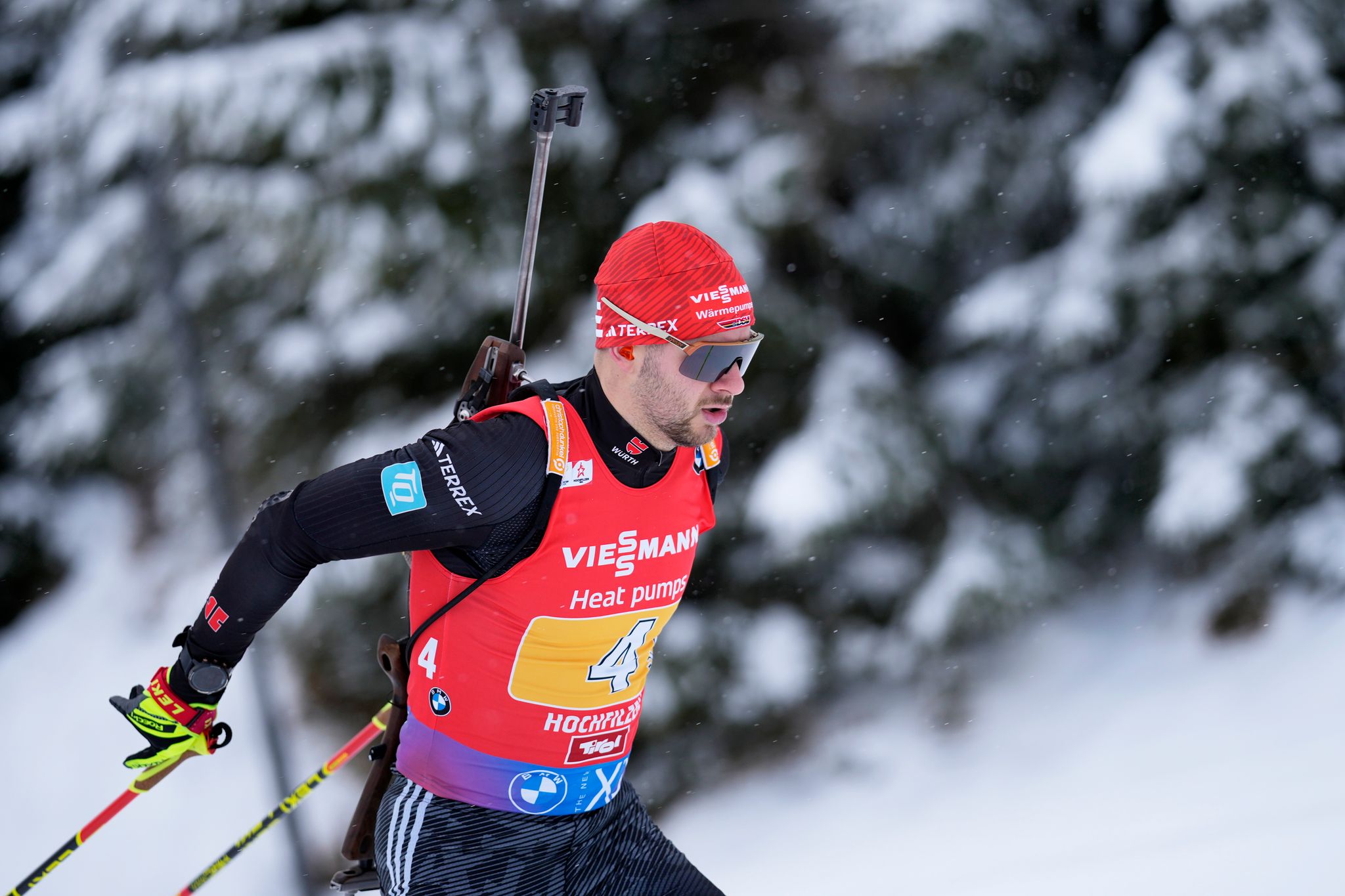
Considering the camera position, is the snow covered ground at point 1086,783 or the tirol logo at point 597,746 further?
the snow covered ground at point 1086,783

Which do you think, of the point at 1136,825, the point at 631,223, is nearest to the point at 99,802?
the point at 631,223

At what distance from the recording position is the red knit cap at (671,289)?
2.01 m

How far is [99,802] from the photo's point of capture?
533 centimetres

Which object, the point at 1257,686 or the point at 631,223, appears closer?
the point at 631,223

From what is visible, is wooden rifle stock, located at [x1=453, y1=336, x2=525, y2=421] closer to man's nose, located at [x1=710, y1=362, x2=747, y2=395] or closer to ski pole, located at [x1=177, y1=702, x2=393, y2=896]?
man's nose, located at [x1=710, y1=362, x2=747, y2=395]

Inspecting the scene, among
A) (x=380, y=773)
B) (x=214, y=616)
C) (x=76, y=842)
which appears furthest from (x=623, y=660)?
(x=76, y=842)

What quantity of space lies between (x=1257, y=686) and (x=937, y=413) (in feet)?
6.86

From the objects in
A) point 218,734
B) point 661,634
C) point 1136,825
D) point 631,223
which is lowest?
point 218,734

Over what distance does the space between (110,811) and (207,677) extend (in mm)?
883

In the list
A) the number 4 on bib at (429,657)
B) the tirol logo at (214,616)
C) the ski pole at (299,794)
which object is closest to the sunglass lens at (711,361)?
the number 4 on bib at (429,657)

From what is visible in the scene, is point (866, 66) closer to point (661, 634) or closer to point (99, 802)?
point (661, 634)

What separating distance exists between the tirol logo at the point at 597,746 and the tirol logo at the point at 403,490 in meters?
0.57

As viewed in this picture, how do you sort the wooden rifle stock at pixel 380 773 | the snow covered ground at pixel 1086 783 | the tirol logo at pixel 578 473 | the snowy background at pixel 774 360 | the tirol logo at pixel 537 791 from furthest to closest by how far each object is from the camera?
the snowy background at pixel 774 360 → the snow covered ground at pixel 1086 783 → the wooden rifle stock at pixel 380 773 → the tirol logo at pixel 537 791 → the tirol logo at pixel 578 473

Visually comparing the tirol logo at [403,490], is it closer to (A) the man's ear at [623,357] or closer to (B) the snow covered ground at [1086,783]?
(A) the man's ear at [623,357]
